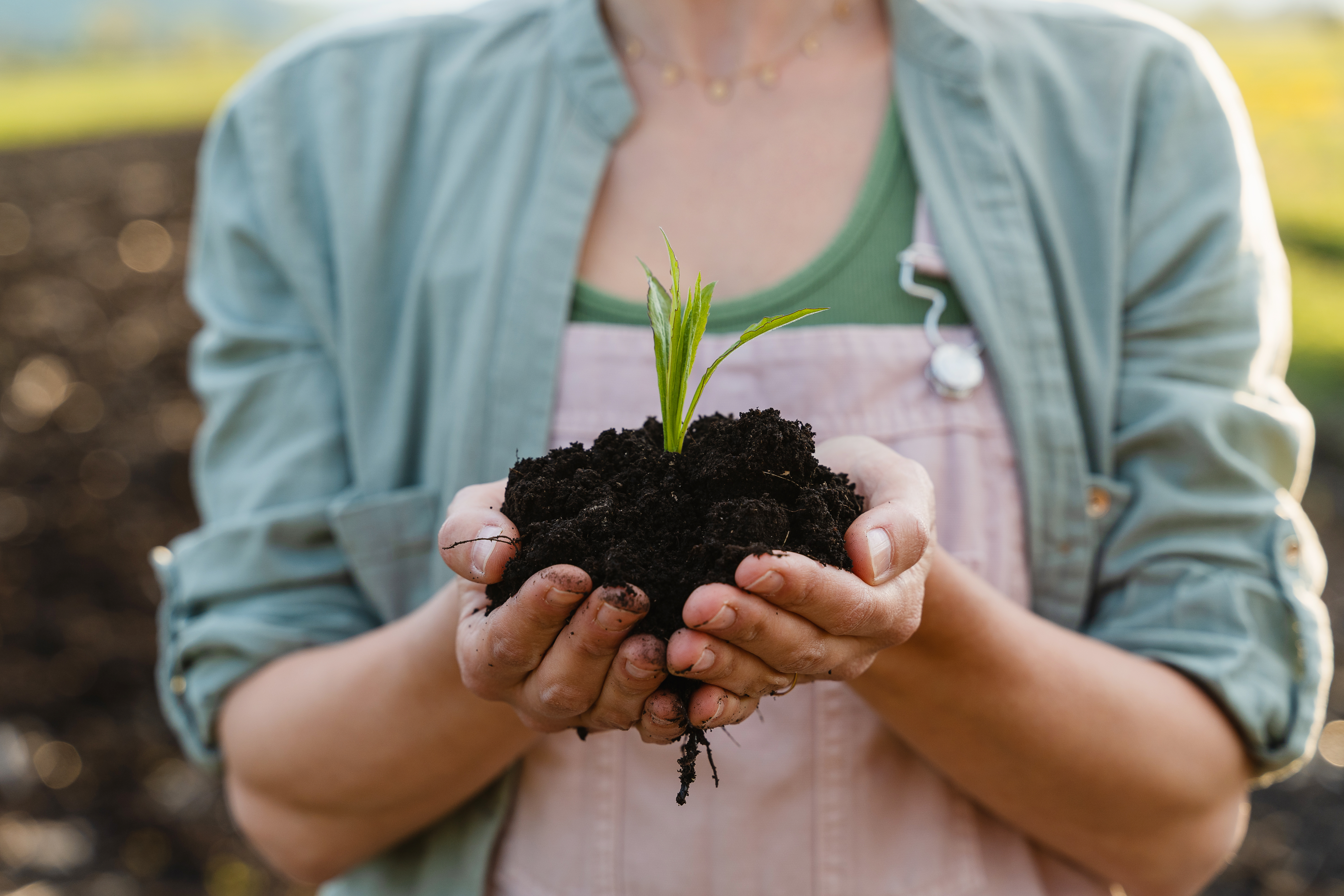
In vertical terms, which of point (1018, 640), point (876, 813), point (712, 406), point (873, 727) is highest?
point (712, 406)

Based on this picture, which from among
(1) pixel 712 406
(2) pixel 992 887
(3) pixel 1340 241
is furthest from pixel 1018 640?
(3) pixel 1340 241

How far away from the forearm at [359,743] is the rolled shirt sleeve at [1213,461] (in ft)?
3.11

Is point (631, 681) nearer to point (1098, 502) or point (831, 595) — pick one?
point (831, 595)

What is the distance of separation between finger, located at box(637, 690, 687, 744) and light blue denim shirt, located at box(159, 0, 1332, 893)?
1.82 ft

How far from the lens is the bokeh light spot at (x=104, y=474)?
5012 millimetres

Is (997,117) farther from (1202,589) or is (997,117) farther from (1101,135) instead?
(1202,589)

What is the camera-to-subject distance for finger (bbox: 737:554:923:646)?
919mm

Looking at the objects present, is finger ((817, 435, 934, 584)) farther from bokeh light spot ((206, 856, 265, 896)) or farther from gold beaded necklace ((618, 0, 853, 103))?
bokeh light spot ((206, 856, 265, 896))

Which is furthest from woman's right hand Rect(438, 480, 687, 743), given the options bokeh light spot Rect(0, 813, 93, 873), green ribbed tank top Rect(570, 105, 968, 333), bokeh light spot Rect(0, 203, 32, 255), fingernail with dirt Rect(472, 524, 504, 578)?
bokeh light spot Rect(0, 203, 32, 255)

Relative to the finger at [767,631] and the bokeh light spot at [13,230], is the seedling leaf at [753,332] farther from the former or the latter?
the bokeh light spot at [13,230]

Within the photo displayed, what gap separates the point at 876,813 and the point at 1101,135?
1.08m

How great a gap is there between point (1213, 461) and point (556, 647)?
1.00m

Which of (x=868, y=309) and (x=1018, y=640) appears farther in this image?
(x=868, y=309)

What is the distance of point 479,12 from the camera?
1716 millimetres
